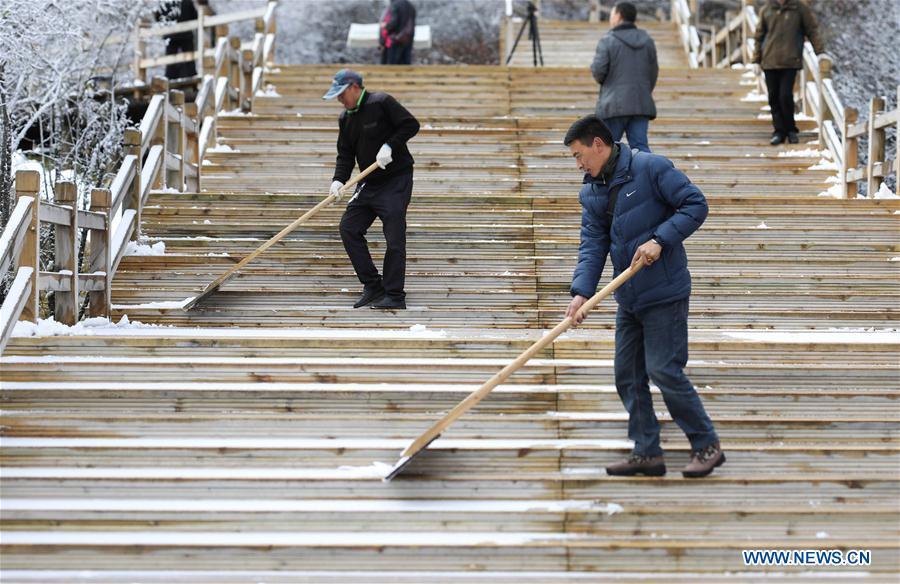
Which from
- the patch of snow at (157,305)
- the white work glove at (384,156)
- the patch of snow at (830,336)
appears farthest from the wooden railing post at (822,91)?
the patch of snow at (157,305)

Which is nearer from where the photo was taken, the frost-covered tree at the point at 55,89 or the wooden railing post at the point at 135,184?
the wooden railing post at the point at 135,184

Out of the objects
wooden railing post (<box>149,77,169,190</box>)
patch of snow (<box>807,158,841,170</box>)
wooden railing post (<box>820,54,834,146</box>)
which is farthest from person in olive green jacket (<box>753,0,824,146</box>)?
wooden railing post (<box>149,77,169,190</box>)

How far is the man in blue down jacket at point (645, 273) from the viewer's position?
553 cm

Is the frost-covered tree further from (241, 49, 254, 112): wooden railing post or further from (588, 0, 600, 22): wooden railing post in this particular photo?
(588, 0, 600, 22): wooden railing post

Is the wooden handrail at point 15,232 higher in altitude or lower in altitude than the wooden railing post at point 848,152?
higher

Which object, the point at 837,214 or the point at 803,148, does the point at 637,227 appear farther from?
the point at 803,148

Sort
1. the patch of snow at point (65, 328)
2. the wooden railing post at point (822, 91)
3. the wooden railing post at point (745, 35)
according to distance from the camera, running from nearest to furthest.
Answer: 1. the patch of snow at point (65, 328)
2. the wooden railing post at point (822, 91)
3. the wooden railing post at point (745, 35)

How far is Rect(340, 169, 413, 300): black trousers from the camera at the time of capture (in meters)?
8.11

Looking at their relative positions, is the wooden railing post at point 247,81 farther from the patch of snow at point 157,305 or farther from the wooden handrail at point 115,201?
the patch of snow at point 157,305

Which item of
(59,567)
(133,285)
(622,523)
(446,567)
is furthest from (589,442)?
(133,285)

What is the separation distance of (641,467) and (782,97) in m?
7.40

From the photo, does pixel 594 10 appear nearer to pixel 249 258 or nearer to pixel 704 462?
pixel 249 258

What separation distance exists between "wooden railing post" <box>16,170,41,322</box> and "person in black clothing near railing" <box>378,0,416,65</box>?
9.55m

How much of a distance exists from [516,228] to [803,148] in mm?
4231
